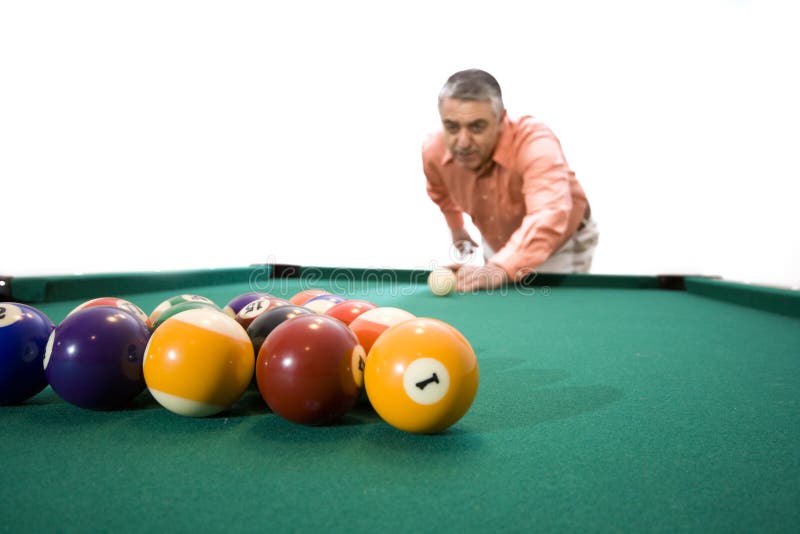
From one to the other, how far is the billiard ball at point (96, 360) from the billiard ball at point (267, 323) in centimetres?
27

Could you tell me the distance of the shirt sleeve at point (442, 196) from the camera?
16.3 feet

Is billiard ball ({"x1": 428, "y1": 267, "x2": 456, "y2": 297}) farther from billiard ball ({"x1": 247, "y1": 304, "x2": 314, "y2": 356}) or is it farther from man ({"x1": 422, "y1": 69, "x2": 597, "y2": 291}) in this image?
billiard ball ({"x1": 247, "y1": 304, "x2": 314, "y2": 356})

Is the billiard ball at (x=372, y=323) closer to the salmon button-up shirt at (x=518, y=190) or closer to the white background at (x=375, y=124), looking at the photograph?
the salmon button-up shirt at (x=518, y=190)

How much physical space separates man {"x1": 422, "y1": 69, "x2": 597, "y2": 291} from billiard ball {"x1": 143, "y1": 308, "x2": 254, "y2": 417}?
315cm

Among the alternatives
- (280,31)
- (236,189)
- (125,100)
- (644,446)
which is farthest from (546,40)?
(644,446)

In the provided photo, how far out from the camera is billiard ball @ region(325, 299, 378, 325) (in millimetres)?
1612

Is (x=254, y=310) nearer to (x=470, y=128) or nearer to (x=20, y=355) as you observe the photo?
(x=20, y=355)

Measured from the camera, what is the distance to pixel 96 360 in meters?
1.15

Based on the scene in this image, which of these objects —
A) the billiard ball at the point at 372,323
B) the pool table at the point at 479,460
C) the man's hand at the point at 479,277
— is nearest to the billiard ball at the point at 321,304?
the billiard ball at the point at 372,323

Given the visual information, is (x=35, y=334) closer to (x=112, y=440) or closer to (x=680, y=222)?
(x=112, y=440)

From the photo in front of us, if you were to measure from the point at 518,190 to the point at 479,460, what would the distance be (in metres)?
3.98

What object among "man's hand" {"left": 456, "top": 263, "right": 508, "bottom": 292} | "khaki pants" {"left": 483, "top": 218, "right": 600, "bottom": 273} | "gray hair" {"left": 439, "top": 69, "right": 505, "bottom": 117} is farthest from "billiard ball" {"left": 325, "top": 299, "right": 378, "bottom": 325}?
"khaki pants" {"left": 483, "top": 218, "right": 600, "bottom": 273}

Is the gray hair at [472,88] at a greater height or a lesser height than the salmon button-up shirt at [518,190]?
greater

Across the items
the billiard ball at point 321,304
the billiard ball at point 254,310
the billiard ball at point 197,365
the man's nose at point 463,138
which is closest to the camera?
the billiard ball at point 197,365
